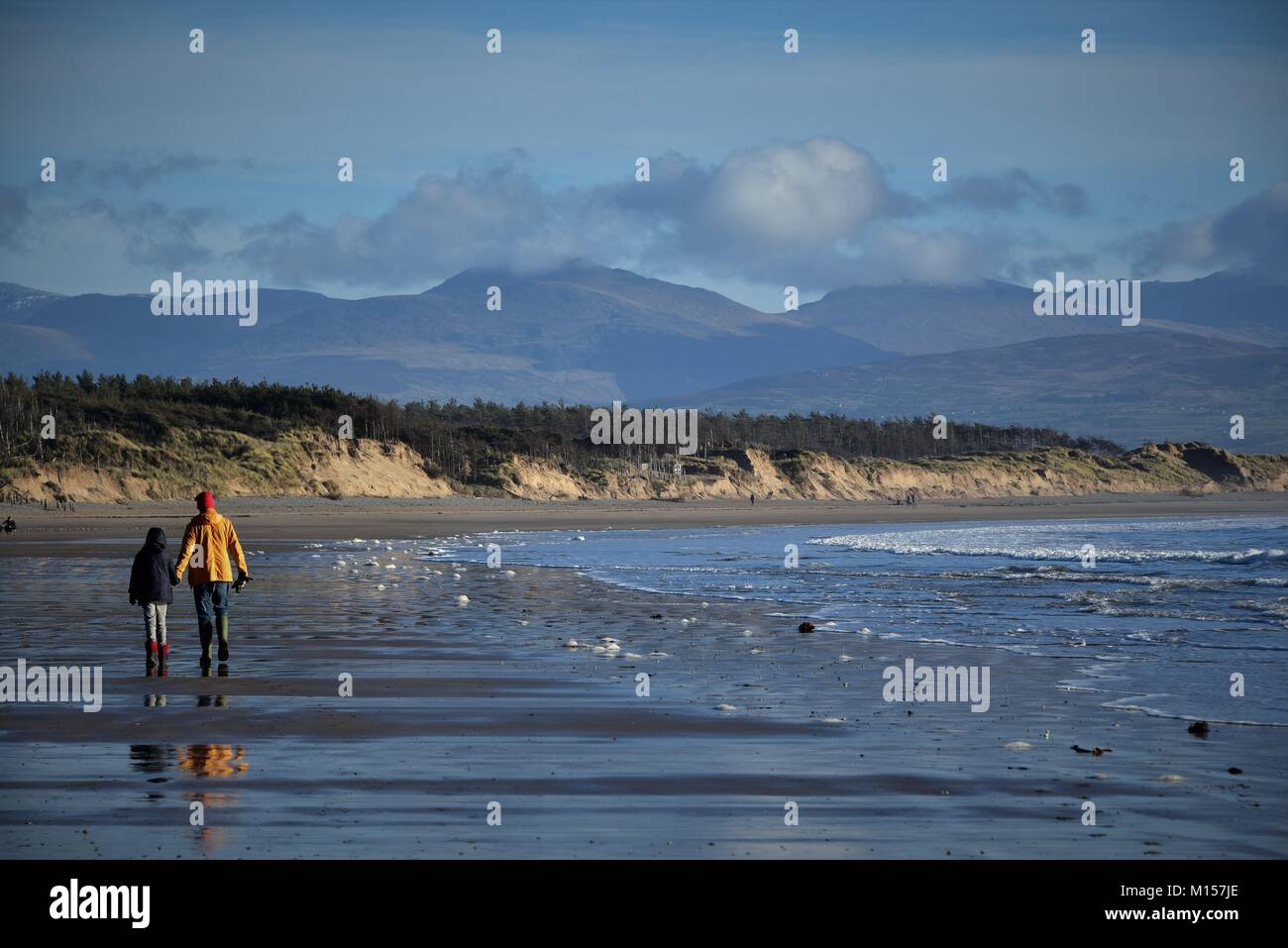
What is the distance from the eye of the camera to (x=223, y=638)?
14.3m

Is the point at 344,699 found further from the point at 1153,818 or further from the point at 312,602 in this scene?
the point at 312,602

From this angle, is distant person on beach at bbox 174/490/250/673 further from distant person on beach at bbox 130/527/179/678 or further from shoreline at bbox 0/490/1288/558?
shoreline at bbox 0/490/1288/558

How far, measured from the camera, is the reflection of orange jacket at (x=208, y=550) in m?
14.5

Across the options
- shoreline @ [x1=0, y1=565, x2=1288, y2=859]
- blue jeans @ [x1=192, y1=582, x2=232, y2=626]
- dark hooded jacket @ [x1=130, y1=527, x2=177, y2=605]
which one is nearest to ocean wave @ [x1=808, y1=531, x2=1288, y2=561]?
shoreline @ [x1=0, y1=565, x2=1288, y2=859]

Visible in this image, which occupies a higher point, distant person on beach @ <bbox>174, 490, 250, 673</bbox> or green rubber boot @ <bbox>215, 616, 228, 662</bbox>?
distant person on beach @ <bbox>174, 490, 250, 673</bbox>

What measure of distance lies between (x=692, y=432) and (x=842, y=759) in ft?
327

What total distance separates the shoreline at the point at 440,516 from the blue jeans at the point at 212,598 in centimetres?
2116

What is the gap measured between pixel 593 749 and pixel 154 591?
20.3 feet

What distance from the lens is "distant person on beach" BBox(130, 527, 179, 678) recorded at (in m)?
13.7

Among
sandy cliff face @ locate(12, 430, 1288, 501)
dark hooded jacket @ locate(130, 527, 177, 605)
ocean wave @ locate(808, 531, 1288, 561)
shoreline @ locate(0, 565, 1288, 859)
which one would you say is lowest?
shoreline @ locate(0, 565, 1288, 859)

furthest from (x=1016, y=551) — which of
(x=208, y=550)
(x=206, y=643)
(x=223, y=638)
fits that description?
(x=206, y=643)

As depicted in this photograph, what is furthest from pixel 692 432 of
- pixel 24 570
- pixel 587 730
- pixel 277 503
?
pixel 587 730

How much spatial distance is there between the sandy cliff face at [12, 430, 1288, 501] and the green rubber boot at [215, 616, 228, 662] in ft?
159

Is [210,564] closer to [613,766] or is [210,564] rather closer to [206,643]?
[206,643]
